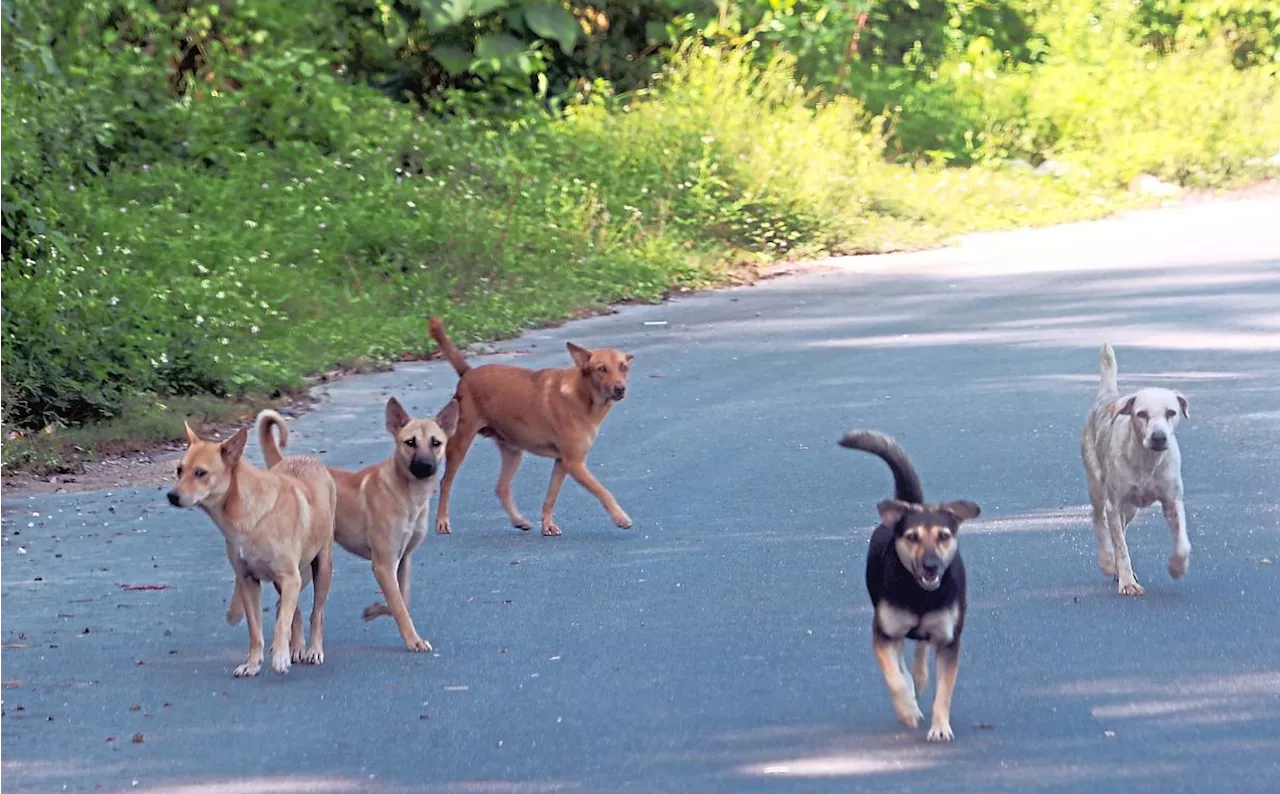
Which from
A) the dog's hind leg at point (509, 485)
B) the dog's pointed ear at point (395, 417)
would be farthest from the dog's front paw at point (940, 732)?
the dog's hind leg at point (509, 485)

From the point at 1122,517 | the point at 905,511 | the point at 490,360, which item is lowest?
the point at 490,360

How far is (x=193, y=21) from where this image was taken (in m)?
23.5

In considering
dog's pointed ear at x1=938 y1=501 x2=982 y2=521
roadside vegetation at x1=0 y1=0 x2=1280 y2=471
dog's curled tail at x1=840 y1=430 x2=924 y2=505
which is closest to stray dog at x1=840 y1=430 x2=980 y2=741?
dog's pointed ear at x1=938 y1=501 x2=982 y2=521

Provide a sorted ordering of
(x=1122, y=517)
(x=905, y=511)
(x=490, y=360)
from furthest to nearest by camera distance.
Result: 1. (x=490, y=360)
2. (x=1122, y=517)
3. (x=905, y=511)

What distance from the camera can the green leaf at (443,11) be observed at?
24922mm

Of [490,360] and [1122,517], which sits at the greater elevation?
[1122,517]

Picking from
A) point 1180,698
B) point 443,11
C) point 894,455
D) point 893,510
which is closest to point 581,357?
point 894,455

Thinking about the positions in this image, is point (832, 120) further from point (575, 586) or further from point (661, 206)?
point (575, 586)

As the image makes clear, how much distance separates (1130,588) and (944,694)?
2307 mm

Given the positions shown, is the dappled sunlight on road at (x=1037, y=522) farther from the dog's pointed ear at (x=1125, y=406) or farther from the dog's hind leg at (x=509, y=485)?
the dog's hind leg at (x=509, y=485)

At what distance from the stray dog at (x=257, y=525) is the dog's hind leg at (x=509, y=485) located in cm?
274

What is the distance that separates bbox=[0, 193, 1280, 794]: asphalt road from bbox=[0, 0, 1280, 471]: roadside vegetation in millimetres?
1768

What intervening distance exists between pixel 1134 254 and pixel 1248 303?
148 inches

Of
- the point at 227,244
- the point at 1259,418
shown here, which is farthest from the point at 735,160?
the point at 1259,418
